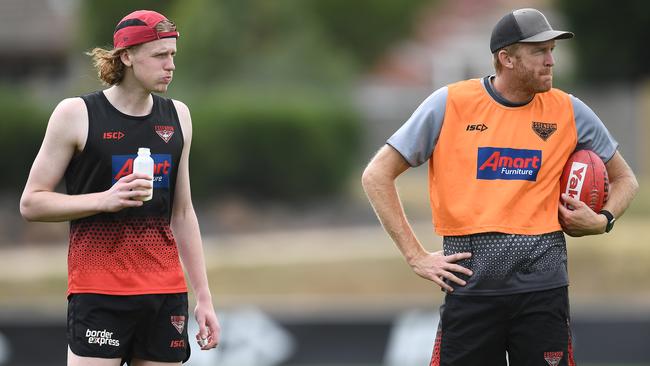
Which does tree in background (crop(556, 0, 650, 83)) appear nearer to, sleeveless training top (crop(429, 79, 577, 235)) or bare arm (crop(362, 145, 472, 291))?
sleeveless training top (crop(429, 79, 577, 235))

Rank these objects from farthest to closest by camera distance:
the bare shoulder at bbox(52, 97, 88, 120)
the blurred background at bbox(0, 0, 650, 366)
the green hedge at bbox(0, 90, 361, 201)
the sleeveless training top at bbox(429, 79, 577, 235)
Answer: the green hedge at bbox(0, 90, 361, 201)
the blurred background at bbox(0, 0, 650, 366)
the sleeveless training top at bbox(429, 79, 577, 235)
the bare shoulder at bbox(52, 97, 88, 120)

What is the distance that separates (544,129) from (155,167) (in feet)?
5.56

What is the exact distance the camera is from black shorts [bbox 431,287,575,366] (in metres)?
5.33

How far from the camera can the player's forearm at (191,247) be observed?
5.55m

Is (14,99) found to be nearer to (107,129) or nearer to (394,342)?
(394,342)

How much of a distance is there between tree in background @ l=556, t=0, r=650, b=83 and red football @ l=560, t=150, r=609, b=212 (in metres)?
23.9

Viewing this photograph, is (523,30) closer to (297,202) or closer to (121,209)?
(121,209)

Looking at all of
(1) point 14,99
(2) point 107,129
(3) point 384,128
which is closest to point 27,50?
(3) point 384,128

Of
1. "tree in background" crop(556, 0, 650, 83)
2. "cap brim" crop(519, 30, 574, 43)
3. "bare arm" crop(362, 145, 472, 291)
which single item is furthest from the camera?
"tree in background" crop(556, 0, 650, 83)

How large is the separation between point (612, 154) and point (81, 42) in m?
28.1

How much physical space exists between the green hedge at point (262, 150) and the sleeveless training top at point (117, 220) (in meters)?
17.6

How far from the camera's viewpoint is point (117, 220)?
5262 millimetres

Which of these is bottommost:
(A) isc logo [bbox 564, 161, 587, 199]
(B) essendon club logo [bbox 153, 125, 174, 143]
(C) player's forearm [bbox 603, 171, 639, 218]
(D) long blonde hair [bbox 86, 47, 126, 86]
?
(C) player's forearm [bbox 603, 171, 639, 218]

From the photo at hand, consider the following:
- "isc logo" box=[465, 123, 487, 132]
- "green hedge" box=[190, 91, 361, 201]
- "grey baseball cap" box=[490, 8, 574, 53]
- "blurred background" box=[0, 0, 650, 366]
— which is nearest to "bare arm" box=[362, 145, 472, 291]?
"isc logo" box=[465, 123, 487, 132]
